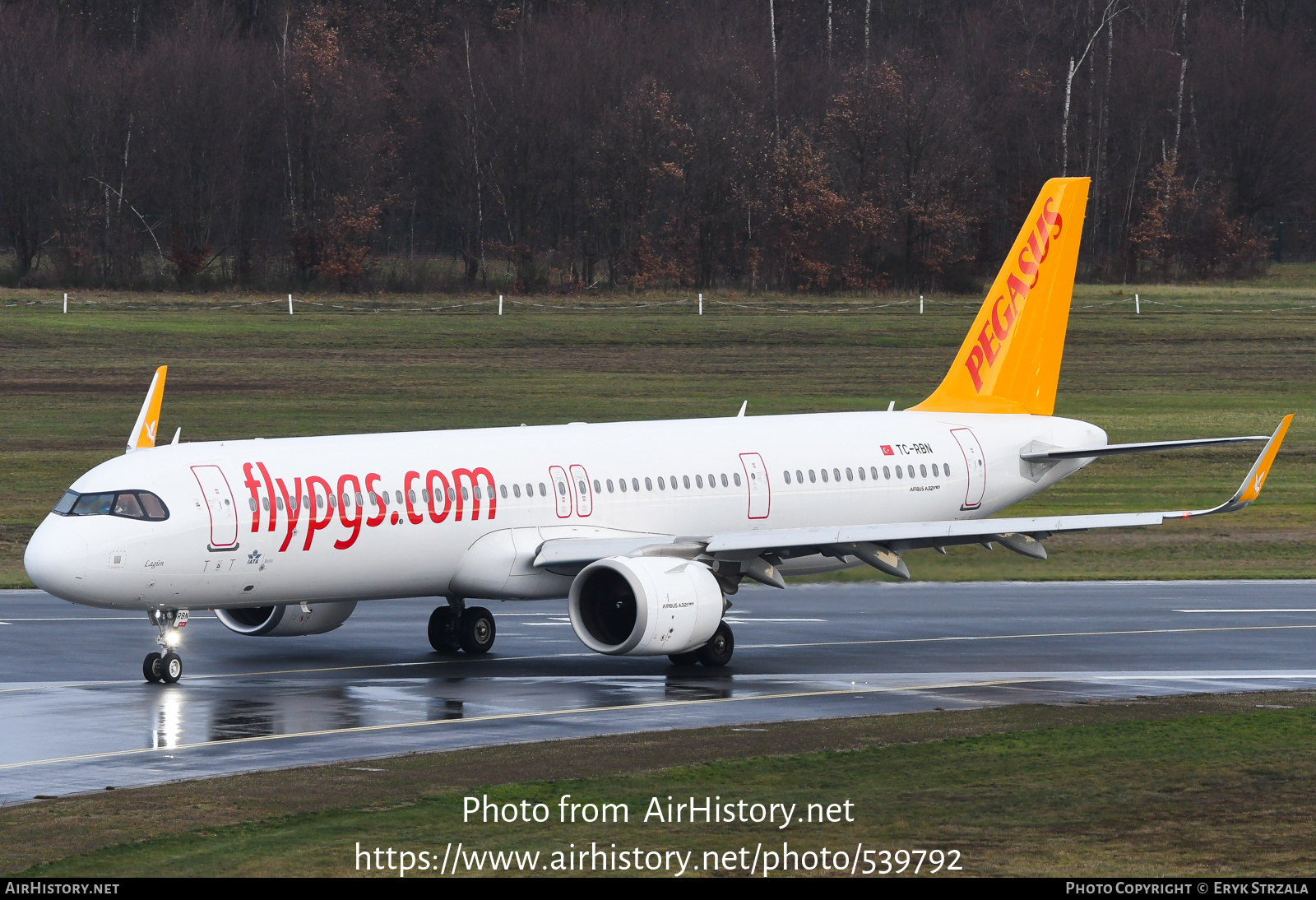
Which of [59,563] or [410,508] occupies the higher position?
[410,508]

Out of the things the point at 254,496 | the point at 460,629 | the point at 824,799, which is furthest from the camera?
the point at 460,629

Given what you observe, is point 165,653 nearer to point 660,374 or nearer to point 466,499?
point 466,499

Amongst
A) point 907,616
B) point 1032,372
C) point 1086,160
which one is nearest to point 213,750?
point 907,616

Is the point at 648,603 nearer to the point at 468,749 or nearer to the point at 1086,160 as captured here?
the point at 468,749

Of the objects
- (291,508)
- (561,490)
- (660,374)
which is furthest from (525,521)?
(660,374)

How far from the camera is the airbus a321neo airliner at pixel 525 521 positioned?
96.0 ft

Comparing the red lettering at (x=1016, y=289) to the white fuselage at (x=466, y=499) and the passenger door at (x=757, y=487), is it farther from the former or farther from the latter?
the passenger door at (x=757, y=487)

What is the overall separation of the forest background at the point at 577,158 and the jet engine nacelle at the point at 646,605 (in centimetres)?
7290

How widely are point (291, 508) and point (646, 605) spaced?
5.18m

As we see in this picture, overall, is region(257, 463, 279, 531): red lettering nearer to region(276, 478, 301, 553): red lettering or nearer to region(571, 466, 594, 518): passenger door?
region(276, 478, 301, 553): red lettering

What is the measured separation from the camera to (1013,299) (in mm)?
40719

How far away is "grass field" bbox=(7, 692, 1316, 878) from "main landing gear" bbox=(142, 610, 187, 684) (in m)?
7.46

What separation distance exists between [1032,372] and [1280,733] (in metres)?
16.7

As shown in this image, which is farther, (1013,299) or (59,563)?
(1013,299)
